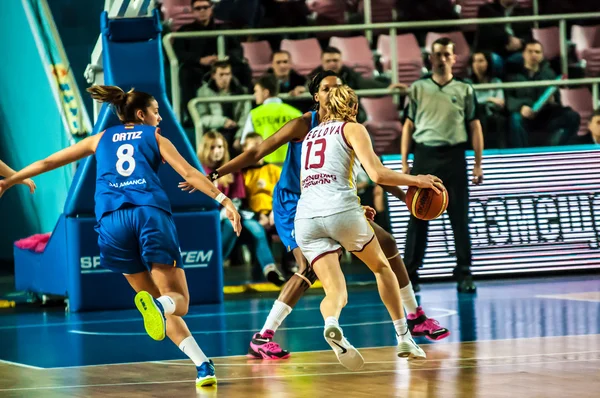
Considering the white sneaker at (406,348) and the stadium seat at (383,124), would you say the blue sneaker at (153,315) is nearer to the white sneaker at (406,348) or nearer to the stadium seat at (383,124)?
the white sneaker at (406,348)

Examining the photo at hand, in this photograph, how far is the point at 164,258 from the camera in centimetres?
693

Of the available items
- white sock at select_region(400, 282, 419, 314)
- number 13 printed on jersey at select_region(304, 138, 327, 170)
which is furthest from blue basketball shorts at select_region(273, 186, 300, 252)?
number 13 printed on jersey at select_region(304, 138, 327, 170)

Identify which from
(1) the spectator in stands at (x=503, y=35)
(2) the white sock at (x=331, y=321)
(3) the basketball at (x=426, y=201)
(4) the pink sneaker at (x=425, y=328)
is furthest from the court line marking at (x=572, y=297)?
(1) the spectator in stands at (x=503, y=35)

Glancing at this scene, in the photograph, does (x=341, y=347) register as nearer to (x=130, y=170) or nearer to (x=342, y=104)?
(x=342, y=104)

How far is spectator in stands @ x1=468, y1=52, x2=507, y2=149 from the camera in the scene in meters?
15.8

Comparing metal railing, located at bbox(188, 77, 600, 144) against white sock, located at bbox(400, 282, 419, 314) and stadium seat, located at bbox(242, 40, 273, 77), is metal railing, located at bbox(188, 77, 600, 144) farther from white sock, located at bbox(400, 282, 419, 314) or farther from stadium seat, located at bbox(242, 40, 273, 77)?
white sock, located at bbox(400, 282, 419, 314)

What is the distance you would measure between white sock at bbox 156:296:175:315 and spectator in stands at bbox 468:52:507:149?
379 inches

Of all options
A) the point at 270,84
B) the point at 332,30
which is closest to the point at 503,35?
the point at 332,30

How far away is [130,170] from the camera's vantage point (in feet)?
23.3

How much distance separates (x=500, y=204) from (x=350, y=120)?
260 inches

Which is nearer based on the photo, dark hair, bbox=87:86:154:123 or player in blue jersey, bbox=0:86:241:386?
player in blue jersey, bbox=0:86:241:386

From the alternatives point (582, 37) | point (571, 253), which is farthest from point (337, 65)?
point (582, 37)

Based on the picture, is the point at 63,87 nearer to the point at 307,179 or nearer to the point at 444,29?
the point at 444,29

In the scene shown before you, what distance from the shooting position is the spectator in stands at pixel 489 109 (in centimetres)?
1584
